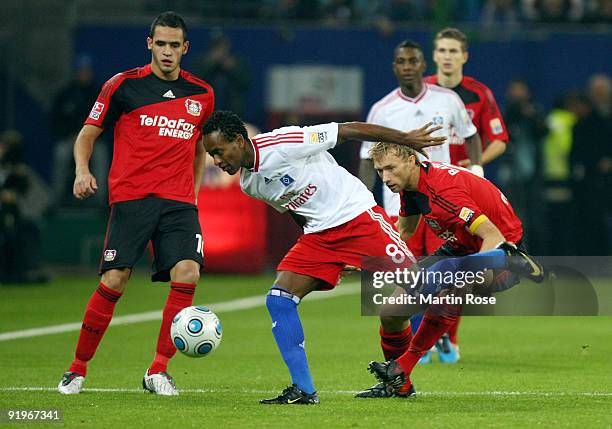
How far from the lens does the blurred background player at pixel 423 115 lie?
1075 cm

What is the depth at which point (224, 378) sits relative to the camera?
955 centimetres

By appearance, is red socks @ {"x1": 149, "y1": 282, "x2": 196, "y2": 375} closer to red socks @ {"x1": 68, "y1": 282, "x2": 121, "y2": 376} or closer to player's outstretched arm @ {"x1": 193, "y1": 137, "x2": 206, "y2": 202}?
red socks @ {"x1": 68, "y1": 282, "x2": 121, "y2": 376}

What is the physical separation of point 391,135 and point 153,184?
1686 mm

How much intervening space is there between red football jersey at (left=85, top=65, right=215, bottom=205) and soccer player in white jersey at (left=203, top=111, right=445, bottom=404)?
80cm

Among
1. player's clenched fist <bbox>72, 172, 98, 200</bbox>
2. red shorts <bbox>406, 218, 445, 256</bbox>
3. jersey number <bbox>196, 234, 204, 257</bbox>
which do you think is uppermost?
player's clenched fist <bbox>72, 172, 98, 200</bbox>

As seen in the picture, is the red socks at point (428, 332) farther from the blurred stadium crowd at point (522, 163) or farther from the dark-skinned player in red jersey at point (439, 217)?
the blurred stadium crowd at point (522, 163)

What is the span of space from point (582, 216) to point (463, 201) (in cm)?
1275

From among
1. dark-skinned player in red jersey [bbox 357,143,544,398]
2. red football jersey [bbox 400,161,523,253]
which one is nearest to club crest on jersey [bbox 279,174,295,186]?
dark-skinned player in red jersey [bbox 357,143,544,398]

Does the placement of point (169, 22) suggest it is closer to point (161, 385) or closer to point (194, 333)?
point (194, 333)

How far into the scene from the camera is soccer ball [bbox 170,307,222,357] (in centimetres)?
827

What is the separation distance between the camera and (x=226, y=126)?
799 centimetres

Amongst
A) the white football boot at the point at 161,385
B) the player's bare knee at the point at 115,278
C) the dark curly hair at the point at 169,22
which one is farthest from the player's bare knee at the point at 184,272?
the dark curly hair at the point at 169,22

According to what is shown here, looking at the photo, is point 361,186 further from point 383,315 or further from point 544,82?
point 544,82

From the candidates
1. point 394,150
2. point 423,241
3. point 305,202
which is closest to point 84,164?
point 305,202
